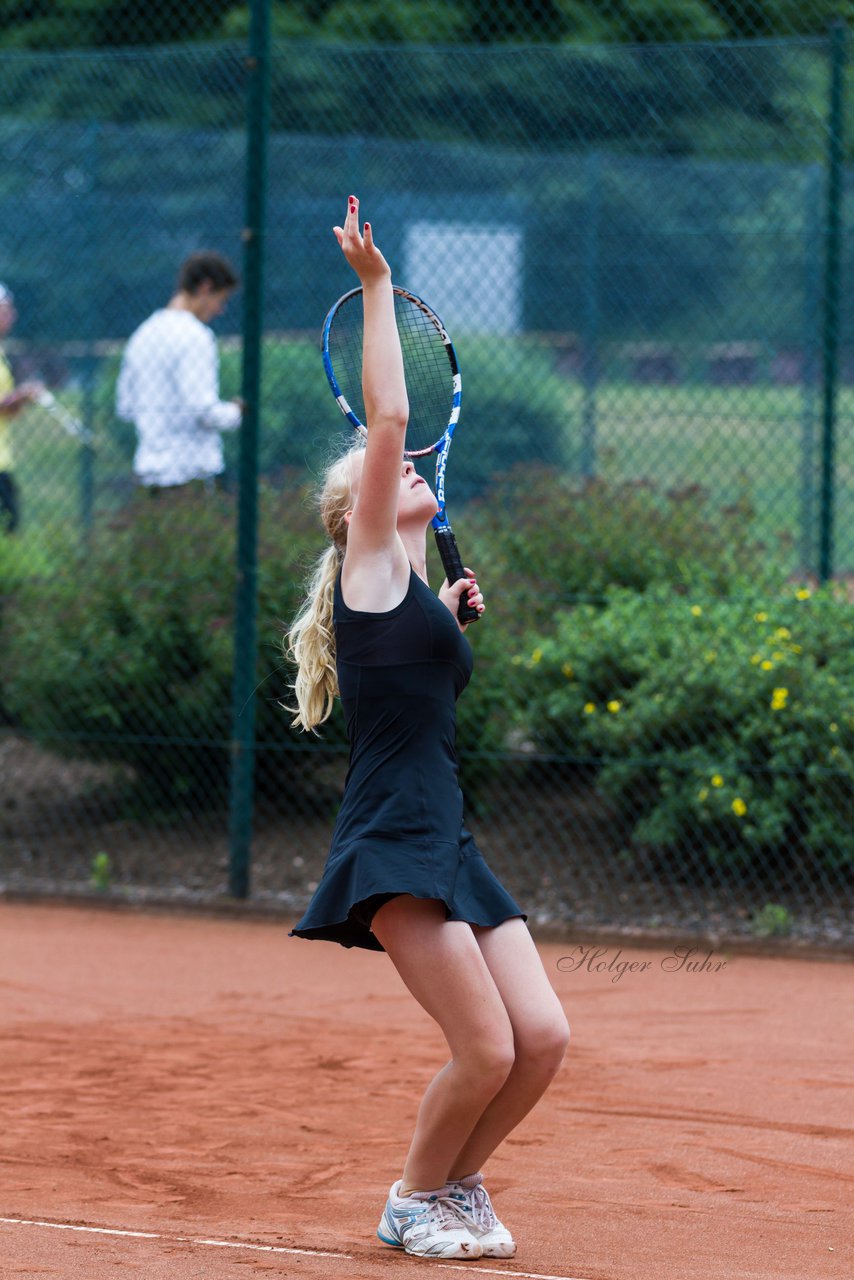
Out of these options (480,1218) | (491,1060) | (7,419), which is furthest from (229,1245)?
(7,419)

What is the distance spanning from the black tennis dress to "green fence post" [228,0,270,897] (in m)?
3.26

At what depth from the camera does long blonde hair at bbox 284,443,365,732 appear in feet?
11.2

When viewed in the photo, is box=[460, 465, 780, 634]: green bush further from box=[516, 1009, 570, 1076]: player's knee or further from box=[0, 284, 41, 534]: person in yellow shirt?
box=[516, 1009, 570, 1076]: player's knee

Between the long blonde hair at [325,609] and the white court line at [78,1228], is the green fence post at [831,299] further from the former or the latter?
the white court line at [78,1228]

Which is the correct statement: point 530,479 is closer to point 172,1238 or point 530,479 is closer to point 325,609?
point 325,609

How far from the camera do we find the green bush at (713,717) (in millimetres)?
6004

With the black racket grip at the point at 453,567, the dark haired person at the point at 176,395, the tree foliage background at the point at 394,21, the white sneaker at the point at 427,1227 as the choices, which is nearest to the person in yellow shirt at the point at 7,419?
the dark haired person at the point at 176,395

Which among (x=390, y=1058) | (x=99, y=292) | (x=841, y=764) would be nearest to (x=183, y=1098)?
(x=390, y=1058)

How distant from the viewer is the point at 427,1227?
3215mm

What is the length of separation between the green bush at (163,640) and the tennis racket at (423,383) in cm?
90

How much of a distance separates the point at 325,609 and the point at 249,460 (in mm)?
3197

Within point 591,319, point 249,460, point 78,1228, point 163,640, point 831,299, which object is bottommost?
point 78,1228

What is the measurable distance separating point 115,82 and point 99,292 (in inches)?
78.0

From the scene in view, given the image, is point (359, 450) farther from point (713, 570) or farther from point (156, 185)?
point (156, 185)
